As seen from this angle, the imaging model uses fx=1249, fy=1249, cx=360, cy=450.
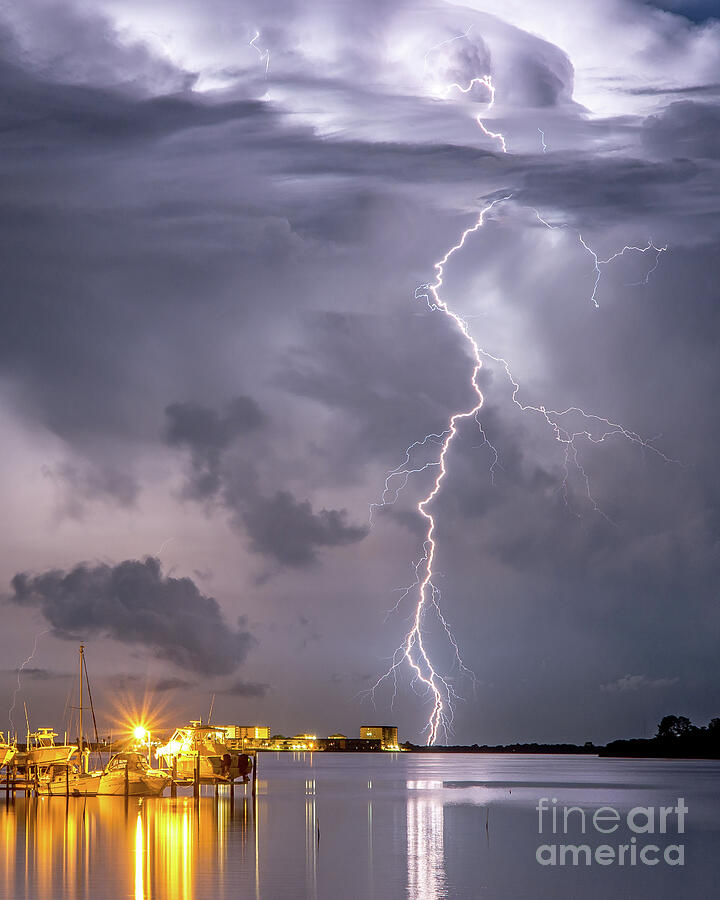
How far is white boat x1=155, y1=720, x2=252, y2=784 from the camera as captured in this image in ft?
274

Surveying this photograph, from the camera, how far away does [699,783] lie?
433 feet

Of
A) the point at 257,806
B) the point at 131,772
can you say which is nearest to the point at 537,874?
the point at 257,806

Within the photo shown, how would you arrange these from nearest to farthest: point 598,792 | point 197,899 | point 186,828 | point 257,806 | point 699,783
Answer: point 197,899 → point 186,828 → point 257,806 → point 598,792 → point 699,783

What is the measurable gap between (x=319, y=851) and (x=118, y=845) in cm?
888

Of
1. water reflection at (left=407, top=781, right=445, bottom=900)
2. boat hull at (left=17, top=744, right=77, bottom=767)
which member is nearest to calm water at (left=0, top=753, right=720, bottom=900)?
water reflection at (left=407, top=781, right=445, bottom=900)

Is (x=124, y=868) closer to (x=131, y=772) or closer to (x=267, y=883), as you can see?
(x=267, y=883)

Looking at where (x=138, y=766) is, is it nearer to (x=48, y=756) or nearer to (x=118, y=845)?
(x=48, y=756)

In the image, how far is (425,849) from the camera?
53.6 metres

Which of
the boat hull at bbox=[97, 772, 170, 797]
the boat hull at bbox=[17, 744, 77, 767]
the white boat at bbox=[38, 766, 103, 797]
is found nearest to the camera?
the boat hull at bbox=[97, 772, 170, 797]

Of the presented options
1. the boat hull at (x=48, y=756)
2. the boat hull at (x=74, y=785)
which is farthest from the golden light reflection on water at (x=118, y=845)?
the boat hull at (x=48, y=756)

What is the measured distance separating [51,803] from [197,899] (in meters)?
48.3

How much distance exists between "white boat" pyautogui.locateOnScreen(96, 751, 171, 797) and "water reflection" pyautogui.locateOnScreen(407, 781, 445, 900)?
662 inches

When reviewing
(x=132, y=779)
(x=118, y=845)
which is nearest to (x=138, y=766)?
(x=132, y=779)

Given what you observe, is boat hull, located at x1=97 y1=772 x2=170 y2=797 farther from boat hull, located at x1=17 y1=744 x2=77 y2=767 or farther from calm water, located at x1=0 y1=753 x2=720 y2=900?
boat hull, located at x1=17 y1=744 x2=77 y2=767
